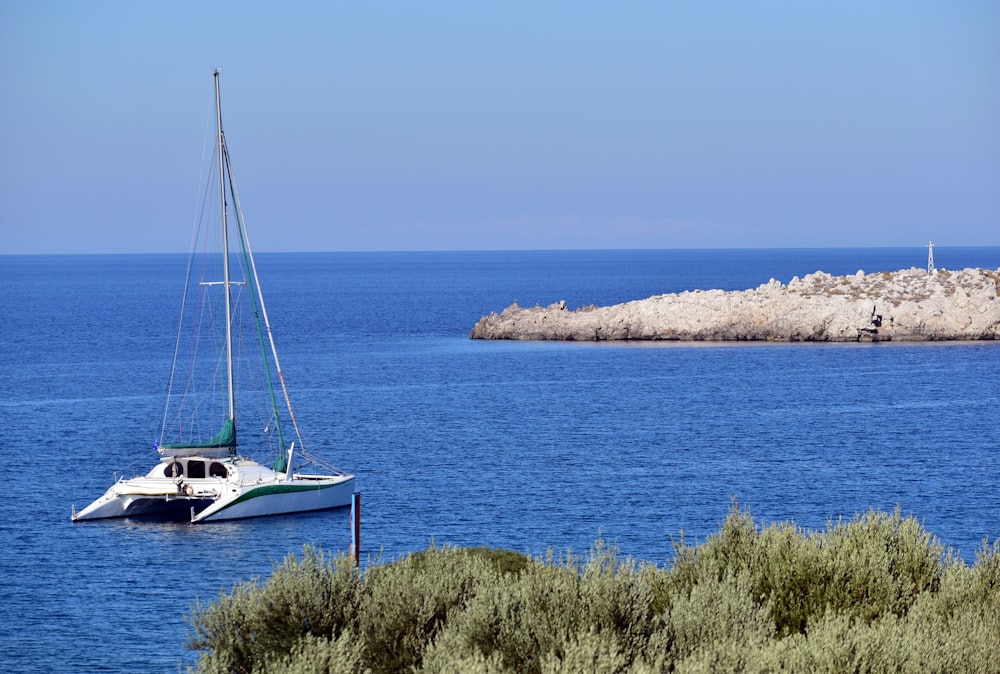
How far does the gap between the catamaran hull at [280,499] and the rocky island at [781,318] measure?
57.5 metres

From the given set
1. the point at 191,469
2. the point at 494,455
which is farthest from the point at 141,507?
the point at 494,455

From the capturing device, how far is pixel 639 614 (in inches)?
628

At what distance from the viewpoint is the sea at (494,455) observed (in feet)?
111

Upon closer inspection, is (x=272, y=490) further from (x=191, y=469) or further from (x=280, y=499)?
(x=191, y=469)

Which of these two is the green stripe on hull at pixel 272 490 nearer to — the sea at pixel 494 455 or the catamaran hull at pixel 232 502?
the catamaran hull at pixel 232 502

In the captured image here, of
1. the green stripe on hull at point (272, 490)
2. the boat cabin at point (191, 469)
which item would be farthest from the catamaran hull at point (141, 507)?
the green stripe on hull at point (272, 490)

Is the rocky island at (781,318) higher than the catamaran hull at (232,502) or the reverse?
higher

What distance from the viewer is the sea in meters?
33.7

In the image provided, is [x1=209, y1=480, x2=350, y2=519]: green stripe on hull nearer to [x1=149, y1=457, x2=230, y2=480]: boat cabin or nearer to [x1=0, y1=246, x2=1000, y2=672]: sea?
[x1=0, y1=246, x2=1000, y2=672]: sea

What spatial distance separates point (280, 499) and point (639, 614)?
27.0m

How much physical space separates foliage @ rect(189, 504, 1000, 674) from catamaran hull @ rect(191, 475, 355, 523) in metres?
22.2

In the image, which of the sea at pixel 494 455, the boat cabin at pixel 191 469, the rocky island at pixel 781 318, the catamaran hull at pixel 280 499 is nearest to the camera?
the sea at pixel 494 455

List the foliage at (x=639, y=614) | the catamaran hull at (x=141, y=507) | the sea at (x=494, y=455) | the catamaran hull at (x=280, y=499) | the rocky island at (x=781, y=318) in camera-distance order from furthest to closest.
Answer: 1. the rocky island at (x=781, y=318)
2. the catamaran hull at (x=280, y=499)
3. the catamaran hull at (x=141, y=507)
4. the sea at (x=494, y=455)
5. the foliage at (x=639, y=614)

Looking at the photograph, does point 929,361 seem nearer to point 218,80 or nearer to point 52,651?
point 218,80
